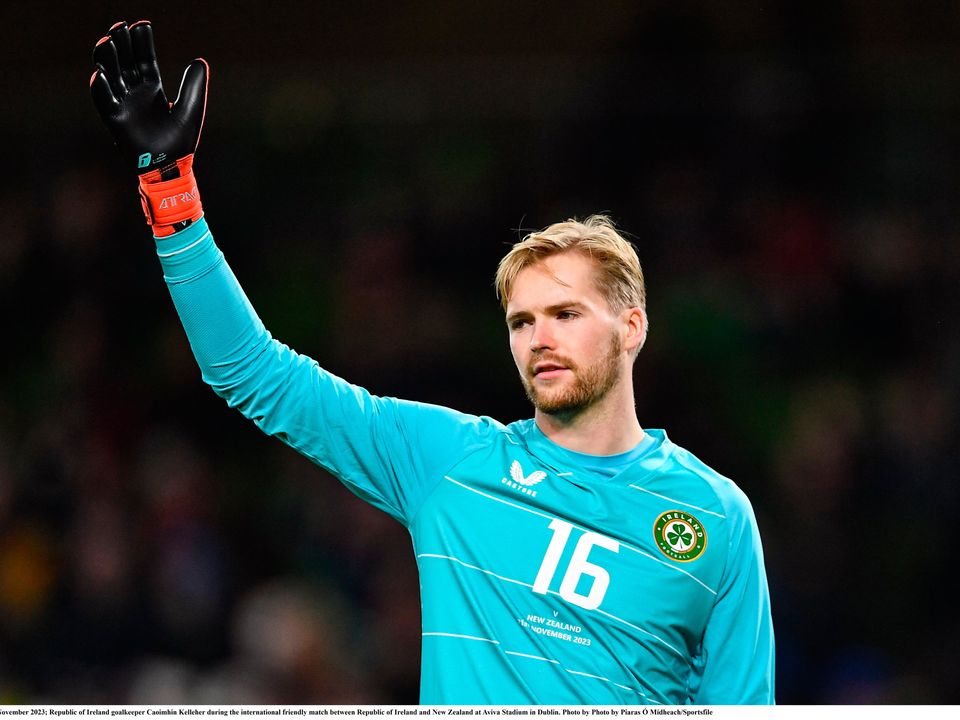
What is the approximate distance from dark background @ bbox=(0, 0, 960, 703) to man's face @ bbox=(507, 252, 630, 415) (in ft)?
11.5

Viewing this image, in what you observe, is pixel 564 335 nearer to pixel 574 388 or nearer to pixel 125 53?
pixel 574 388

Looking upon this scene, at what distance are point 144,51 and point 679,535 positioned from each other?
5.60ft

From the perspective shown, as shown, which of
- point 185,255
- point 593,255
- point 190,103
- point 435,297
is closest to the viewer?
point 185,255

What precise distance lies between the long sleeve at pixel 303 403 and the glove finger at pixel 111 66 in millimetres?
376

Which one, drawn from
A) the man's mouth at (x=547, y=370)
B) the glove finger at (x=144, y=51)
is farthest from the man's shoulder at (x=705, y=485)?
the glove finger at (x=144, y=51)

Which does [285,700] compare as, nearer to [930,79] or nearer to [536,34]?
[536,34]

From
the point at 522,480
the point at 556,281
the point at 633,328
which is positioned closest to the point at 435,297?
the point at 633,328

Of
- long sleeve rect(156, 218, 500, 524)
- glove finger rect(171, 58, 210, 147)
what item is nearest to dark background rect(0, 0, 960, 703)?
long sleeve rect(156, 218, 500, 524)

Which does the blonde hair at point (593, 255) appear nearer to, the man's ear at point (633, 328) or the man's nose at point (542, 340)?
the man's ear at point (633, 328)

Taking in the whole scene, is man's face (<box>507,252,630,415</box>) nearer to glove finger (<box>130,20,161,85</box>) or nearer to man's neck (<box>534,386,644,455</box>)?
man's neck (<box>534,386,644,455</box>)

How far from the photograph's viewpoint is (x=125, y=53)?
Answer: 9.29ft

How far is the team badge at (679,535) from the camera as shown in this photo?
2.80 m

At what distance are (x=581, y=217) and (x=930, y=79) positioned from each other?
2630mm

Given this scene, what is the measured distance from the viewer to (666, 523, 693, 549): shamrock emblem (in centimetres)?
281
